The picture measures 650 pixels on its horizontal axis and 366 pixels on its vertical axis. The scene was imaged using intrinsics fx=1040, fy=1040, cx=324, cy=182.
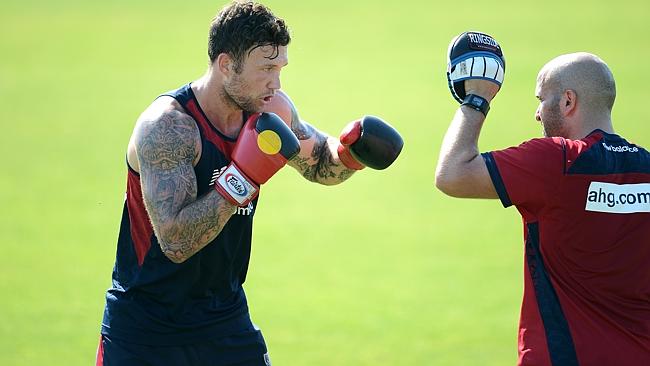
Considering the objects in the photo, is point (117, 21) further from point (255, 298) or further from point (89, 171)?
point (255, 298)

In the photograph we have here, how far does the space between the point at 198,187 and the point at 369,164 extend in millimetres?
890

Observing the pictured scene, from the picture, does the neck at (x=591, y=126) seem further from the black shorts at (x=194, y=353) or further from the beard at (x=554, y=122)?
the black shorts at (x=194, y=353)

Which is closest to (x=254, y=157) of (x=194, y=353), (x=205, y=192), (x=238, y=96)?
(x=205, y=192)

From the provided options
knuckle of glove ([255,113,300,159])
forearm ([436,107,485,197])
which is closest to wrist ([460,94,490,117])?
forearm ([436,107,485,197])

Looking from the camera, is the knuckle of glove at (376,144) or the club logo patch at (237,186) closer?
A: the club logo patch at (237,186)

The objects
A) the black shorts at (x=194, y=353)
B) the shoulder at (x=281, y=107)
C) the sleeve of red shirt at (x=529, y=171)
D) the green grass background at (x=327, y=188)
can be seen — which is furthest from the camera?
the green grass background at (x=327, y=188)

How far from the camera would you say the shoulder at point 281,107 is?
5.14 meters

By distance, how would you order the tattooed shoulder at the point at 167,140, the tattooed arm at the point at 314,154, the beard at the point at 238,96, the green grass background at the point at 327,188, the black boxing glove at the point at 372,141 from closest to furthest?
1. the tattooed shoulder at the point at 167,140
2. the beard at the point at 238,96
3. the black boxing glove at the point at 372,141
4. the tattooed arm at the point at 314,154
5. the green grass background at the point at 327,188

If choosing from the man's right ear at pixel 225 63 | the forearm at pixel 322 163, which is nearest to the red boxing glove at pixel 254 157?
the man's right ear at pixel 225 63

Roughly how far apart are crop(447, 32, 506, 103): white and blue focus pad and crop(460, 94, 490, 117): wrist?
0.08 m

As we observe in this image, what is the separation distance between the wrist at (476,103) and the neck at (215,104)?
1071 mm

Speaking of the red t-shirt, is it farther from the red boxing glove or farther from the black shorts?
the black shorts

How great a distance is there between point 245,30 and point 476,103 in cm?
108

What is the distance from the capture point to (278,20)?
15.5 feet
